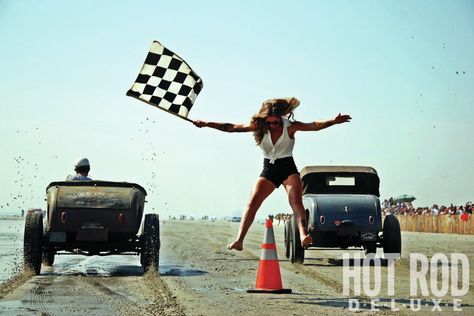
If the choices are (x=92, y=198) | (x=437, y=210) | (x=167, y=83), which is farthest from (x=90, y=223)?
(x=437, y=210)

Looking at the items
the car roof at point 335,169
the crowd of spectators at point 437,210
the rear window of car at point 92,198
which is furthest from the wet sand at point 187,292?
the crowd of spectators at point 437,210

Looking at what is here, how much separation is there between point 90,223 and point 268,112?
4.01 m

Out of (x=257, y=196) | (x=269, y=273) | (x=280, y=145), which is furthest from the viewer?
(x=269, y=273)

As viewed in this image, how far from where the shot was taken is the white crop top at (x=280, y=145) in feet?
25.8

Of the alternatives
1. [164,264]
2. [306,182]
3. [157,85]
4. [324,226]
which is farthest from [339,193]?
[157,85]

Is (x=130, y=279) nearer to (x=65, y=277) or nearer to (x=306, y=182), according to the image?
(x=65, y=277)

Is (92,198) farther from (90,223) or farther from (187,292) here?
(187,292)

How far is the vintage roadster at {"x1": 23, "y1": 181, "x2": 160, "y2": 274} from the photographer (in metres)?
10.7

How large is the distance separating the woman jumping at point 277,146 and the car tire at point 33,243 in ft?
12.4

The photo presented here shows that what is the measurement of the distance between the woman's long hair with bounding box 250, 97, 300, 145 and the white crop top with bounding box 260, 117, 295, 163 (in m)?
0.06

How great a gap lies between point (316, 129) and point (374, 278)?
315 cm

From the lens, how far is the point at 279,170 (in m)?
7.93

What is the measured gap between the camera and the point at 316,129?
7.81 metres

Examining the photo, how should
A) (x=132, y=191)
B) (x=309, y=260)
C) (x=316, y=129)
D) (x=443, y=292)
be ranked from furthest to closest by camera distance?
(x=309, y=260), (x=132, y=191), (x=443, y=292), (x=316, y=129)
